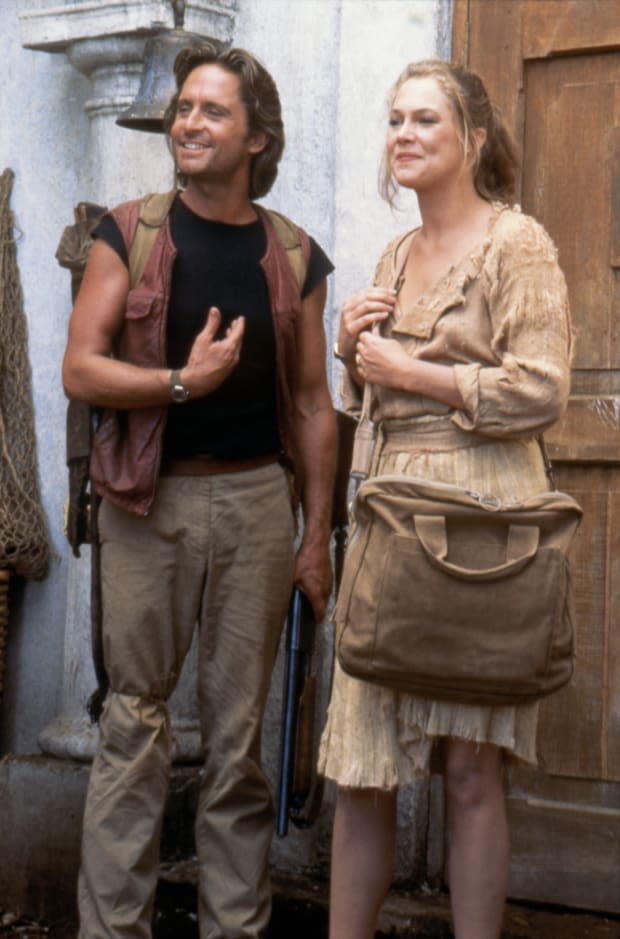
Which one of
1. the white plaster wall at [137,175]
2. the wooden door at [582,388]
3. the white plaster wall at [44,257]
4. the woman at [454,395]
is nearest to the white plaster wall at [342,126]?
the white plaster wall at [137,175]

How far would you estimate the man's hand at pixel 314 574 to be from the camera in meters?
4.04

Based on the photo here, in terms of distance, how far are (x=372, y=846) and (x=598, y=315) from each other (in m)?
1.56

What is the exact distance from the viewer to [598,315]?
4332 millimetres

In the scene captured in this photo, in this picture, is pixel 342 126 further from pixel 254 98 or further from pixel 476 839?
pixel 476 839

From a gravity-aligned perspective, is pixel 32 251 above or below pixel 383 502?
above

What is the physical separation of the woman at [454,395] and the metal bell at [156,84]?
0.91 m

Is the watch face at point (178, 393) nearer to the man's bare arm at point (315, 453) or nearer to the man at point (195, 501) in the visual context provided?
the man at point (195, 501)

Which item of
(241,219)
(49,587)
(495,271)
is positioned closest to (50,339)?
(49,587)

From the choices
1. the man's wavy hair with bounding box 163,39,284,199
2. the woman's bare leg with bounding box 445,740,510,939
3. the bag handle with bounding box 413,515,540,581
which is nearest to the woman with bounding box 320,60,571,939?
the woman's bare leg with bounding box 445,740,510,939

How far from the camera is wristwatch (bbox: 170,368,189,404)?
372 cm

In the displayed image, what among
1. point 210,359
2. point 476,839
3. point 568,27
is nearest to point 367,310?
point 210,359

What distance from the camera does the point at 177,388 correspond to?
3725mm

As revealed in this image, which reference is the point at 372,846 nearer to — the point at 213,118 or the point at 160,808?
the point at 160,808

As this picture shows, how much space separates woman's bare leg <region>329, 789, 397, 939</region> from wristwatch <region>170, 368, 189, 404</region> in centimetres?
91
